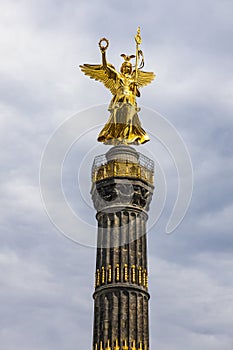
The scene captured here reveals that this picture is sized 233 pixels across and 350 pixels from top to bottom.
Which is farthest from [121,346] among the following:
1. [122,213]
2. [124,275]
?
[122,213]

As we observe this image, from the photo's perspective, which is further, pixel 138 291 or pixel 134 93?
pixel 134 93

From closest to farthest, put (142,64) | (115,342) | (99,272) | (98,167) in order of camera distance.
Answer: (115,342), (99,272), (98,167), (142,64)

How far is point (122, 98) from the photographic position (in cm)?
6700

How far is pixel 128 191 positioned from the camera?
62.5 metres

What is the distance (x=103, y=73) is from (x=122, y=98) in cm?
370

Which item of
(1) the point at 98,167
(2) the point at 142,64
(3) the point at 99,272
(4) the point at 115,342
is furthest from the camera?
(2) the point at 142,64

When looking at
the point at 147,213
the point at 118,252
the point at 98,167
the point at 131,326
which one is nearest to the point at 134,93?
the point at 98,167

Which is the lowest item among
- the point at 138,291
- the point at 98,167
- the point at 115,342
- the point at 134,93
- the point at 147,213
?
the point at 115,342

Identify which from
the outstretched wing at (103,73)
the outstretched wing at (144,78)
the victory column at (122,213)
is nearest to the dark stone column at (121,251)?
the victory column at (122,213)

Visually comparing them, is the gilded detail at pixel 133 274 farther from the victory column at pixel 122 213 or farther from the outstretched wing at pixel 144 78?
the outstretched wing at pixel 144 78

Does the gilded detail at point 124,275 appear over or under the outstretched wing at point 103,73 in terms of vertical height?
under

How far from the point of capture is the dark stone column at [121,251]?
2217 inches

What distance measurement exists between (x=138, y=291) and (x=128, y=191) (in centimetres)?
1038

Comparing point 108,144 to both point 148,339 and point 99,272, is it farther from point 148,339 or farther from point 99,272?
point 148,339
